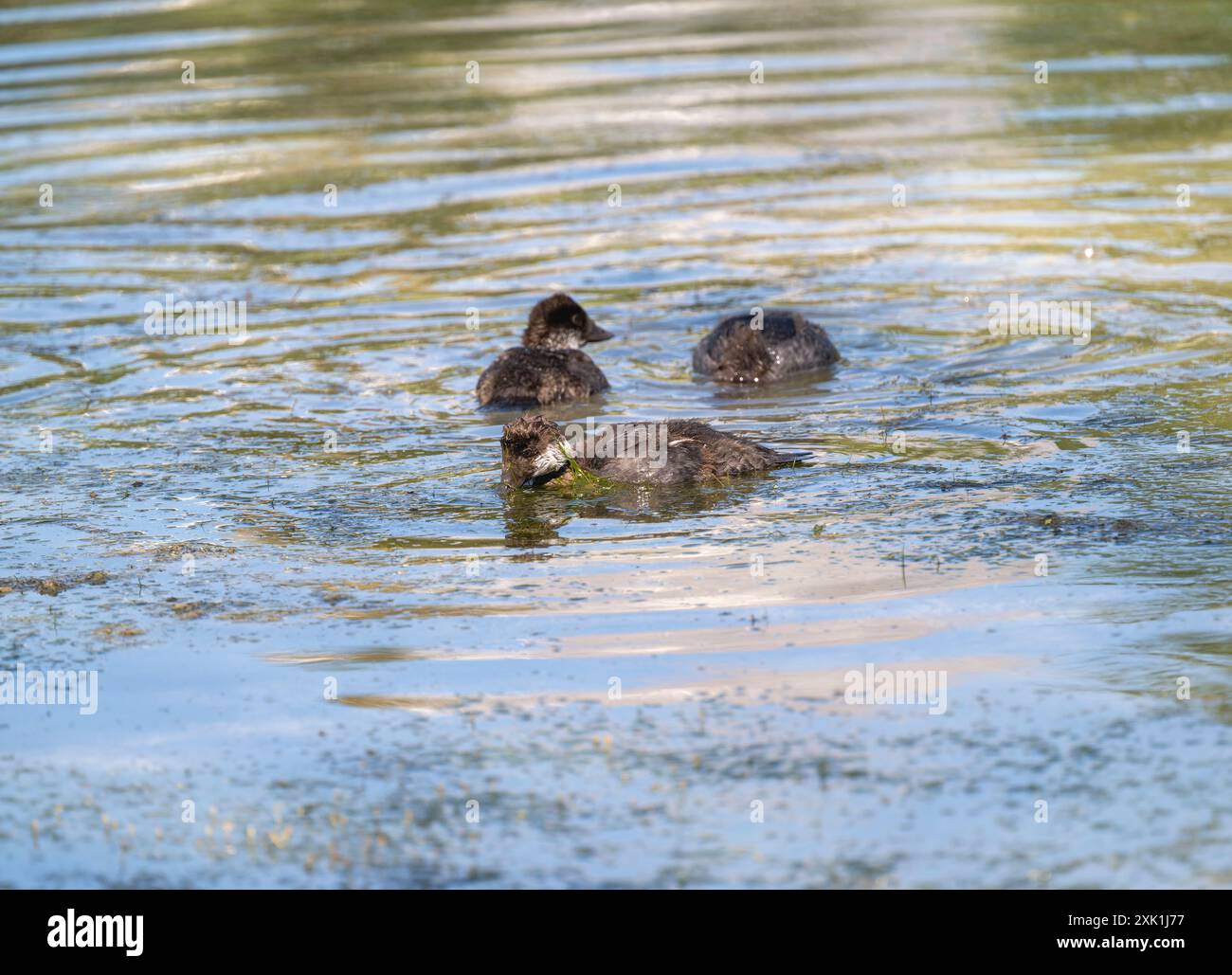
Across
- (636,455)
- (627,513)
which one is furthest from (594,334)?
(627,513)

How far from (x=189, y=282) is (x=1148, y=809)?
10437mm

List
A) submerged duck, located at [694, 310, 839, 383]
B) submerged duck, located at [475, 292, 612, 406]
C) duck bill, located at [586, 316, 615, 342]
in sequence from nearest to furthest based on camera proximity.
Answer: submerged duck, located at [475, 292, 612, 406]
submerged duck, located at [694, 310, 839, 383]
duck bill, located at [586, 316, 615, 342]

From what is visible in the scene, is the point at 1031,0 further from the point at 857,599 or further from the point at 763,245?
A: the point at 857,599

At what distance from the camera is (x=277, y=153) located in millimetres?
18875

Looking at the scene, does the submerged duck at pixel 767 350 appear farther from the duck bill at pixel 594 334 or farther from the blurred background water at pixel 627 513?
the duck bill at pixel 594 334

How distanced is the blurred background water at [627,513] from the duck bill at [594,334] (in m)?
0.18

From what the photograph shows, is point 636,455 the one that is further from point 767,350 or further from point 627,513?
point 767,350

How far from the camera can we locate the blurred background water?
5.76 m

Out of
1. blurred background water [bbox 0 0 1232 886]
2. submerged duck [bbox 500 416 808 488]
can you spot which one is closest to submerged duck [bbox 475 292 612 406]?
blurred background water [bbox 0 0 1232 886]

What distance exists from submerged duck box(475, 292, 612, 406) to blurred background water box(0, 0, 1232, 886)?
276 mm

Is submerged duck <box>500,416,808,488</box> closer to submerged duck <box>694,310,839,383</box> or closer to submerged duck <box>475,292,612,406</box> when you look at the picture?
submerged duck <box>475,292,612,406</box>

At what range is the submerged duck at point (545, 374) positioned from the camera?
10.8 m
